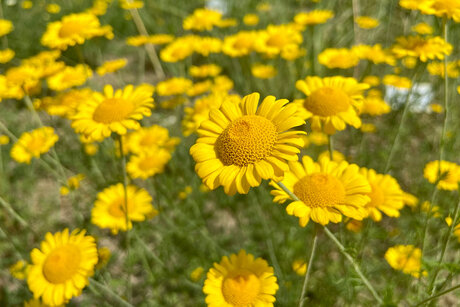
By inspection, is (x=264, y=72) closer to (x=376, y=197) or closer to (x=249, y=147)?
(x=376, y=197)

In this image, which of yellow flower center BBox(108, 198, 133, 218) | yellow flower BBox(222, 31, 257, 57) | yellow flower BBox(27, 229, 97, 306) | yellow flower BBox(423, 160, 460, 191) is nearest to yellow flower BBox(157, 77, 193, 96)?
yellow flower BBox(222, 31, 257, 57)

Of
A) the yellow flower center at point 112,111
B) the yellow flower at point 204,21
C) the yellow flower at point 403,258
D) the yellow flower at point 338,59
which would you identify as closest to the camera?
the yellow flower center at point 112,111

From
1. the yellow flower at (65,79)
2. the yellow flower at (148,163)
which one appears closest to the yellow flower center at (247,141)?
the yellow flower at (148,163)

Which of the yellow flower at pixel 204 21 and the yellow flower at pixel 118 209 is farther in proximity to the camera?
the yellow flower at pixel 204 21

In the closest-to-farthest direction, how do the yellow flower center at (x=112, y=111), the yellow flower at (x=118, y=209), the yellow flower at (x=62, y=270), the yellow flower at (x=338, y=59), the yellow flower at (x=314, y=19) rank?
the yellow flower at (x=62, y=270) < the yellow flower center at (x=112, y=111) < the yellow flower at (x=118, y=209) < the yellow flower at (x=338, y=59) < the yellow flower at (x=314, y=19)

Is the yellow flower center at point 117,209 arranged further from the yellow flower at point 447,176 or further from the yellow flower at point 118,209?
the yellow flower at point 447,176

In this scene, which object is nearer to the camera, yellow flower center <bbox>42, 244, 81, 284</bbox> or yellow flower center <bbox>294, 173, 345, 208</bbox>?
yellow flower center <bbox>294, 173, 345, 208</bbox>

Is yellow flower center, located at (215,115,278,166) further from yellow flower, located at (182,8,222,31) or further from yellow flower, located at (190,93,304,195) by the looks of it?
yellow flower, located at (182,8,222,31)

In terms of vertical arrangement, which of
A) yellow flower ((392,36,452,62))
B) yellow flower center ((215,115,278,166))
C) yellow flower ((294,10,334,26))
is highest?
yellow flower ((392,36,452,62))
